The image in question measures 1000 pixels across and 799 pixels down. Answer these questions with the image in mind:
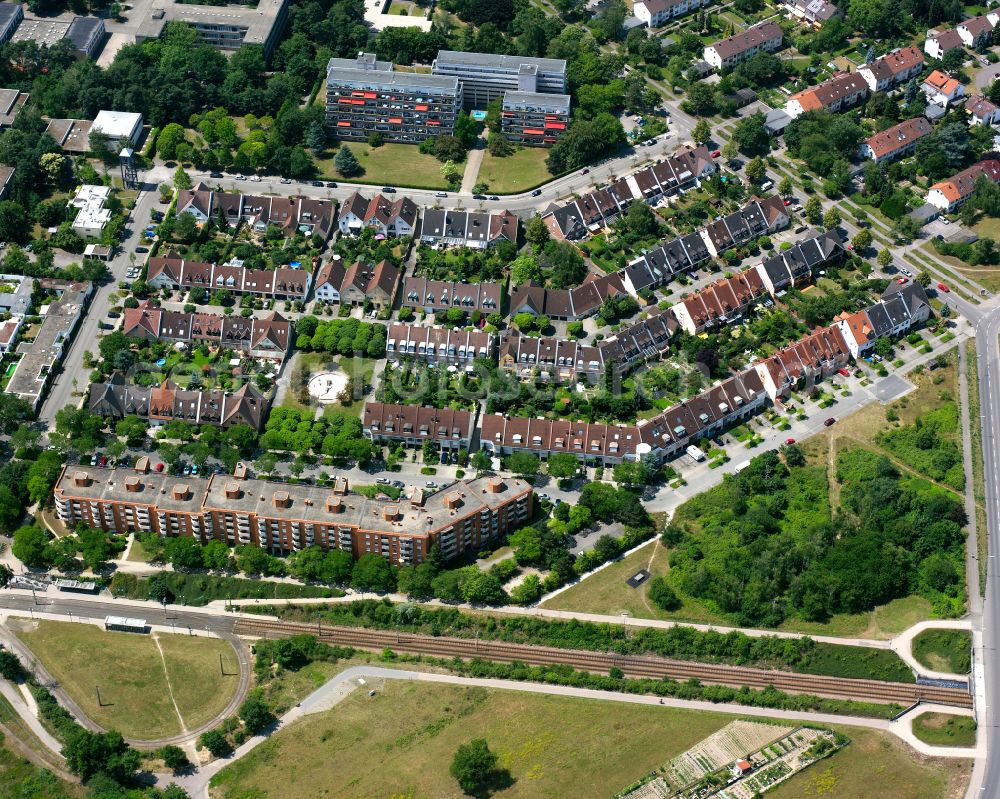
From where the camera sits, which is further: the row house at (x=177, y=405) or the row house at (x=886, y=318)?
the row house at (x=886, y=318)

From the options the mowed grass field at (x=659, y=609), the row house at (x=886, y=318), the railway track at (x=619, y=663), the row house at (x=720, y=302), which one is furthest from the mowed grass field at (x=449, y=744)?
the row house at (x=886, y=318)

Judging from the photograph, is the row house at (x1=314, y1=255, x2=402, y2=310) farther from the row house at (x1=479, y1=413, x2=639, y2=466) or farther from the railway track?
the railway track

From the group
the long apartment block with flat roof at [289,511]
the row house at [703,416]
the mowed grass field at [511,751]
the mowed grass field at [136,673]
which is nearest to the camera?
the mowed grass field at [511,751]

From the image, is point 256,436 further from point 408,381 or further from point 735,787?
point 735,787

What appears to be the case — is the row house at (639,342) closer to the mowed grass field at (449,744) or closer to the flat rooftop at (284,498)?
the flat rooftop at (284,498)

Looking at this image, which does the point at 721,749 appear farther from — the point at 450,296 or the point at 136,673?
the point at 450,296
